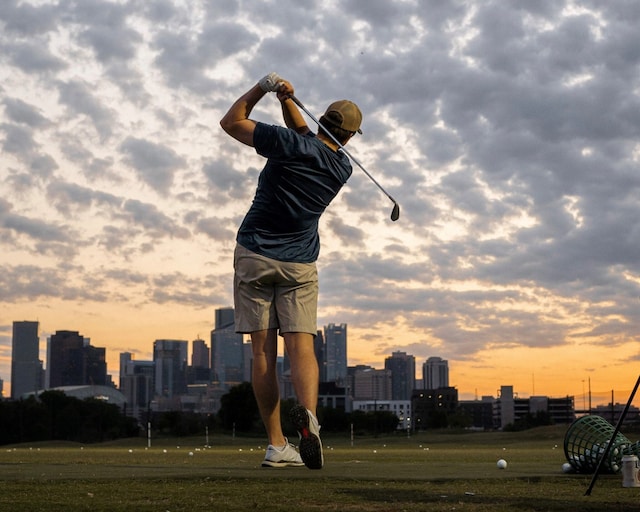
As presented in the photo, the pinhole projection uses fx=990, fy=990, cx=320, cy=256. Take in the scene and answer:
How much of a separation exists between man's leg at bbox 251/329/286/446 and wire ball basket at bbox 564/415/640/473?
2360 mm

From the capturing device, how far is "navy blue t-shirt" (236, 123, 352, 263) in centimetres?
766

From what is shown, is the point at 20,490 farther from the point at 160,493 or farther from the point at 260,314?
the point at 260,314

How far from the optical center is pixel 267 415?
805cm

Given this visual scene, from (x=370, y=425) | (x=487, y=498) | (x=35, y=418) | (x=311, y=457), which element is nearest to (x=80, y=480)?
(x=311, y=457)

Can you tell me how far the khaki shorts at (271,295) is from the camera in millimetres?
7797

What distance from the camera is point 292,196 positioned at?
7789mm

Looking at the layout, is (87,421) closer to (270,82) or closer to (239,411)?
(239,411)

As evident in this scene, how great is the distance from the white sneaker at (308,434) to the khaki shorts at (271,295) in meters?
0.93

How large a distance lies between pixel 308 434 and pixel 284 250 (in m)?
1.60

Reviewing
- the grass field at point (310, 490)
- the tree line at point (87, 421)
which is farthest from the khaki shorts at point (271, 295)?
the tree line at point (87, 421)

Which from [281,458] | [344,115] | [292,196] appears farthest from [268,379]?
[344,115]

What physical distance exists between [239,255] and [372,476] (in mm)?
2064

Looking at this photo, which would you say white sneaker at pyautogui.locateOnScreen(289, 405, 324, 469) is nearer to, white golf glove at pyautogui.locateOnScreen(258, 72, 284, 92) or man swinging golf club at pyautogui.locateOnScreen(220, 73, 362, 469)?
man swinging golf club at pyautogui.locateOnScreen(220, 73, 362, 469)

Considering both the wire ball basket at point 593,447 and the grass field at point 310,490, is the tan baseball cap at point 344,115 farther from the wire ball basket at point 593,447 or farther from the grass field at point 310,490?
the wire ball basket at point 593,447
